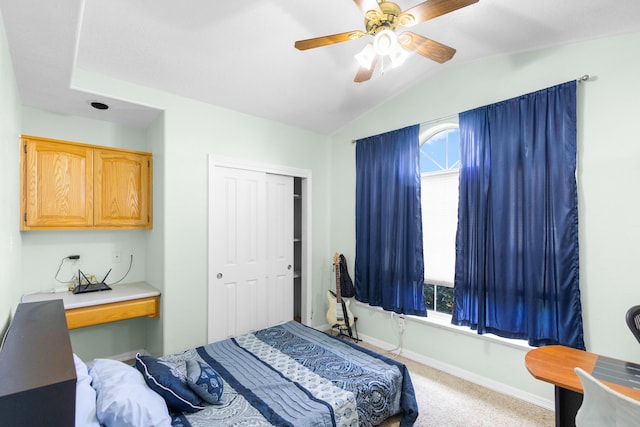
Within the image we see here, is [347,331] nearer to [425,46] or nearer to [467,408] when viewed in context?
[467,408]

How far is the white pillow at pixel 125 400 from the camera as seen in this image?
50.0 inches

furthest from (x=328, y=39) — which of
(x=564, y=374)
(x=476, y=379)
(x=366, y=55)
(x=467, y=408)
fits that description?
(x=476, y=379)

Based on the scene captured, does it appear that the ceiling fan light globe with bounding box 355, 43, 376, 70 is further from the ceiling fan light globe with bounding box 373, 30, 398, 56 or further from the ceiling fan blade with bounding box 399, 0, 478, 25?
the ceiling fan blade with bounding box 399, 0, 478, 25

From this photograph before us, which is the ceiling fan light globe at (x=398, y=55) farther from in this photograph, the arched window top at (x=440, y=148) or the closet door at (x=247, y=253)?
the closet door at (x=247, y=253)

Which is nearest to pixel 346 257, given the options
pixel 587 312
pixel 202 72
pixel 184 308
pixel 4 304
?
pixel 184 308

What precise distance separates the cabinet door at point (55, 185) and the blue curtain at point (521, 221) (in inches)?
139

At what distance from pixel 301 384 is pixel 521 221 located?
217cm

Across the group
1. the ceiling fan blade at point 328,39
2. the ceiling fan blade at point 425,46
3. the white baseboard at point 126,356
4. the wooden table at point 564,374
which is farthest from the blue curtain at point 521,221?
the white baseboard at point 126,356

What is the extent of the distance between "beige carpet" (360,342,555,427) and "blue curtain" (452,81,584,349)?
1.71 ft

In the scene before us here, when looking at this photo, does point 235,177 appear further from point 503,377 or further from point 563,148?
point 503,377

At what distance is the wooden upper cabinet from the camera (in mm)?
2496

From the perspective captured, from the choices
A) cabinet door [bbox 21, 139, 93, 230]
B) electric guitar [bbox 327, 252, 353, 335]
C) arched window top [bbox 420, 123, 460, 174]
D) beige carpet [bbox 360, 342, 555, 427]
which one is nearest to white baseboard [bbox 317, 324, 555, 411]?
beige carpet [bbox 360, 342, 555, 427]

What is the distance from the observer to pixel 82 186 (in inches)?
108

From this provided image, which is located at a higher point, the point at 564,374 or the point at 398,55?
the point at 398,55
